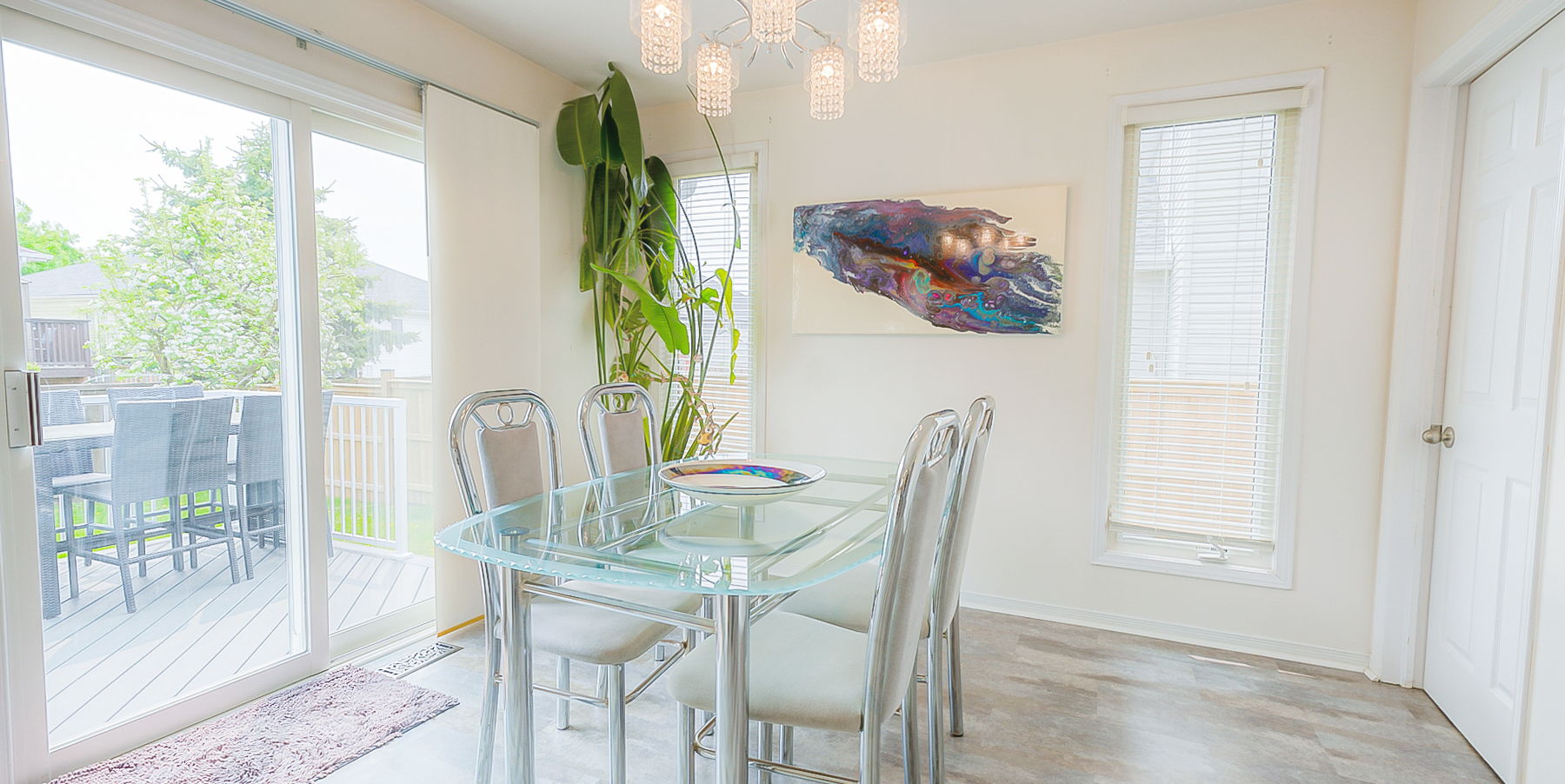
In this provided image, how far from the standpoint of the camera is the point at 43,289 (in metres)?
1.83

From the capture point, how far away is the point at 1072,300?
117 inches

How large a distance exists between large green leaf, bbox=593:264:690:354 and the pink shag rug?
5.68 feet

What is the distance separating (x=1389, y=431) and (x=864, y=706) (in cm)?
239

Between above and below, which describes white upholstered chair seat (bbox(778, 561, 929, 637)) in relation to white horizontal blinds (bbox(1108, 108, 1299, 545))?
below

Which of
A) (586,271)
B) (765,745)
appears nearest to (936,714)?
(765,745)

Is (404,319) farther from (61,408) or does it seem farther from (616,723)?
(616,723)

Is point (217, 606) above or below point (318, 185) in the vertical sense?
A: below

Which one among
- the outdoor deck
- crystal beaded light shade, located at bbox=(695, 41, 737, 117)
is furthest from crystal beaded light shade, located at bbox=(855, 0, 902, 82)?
the outdoor deck

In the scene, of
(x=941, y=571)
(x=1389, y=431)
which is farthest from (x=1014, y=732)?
(x=1389, y=431)

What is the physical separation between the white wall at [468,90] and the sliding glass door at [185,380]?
164mm

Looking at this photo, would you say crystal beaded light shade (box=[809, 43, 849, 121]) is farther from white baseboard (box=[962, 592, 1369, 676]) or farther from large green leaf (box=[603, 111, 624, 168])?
white baseboard (box=[962, 592, 1369, 676])

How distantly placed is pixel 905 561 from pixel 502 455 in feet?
3.76

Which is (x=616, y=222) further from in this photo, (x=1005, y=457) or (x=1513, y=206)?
(x=1513, y=206)

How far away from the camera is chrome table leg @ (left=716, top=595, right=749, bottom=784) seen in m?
1.28
